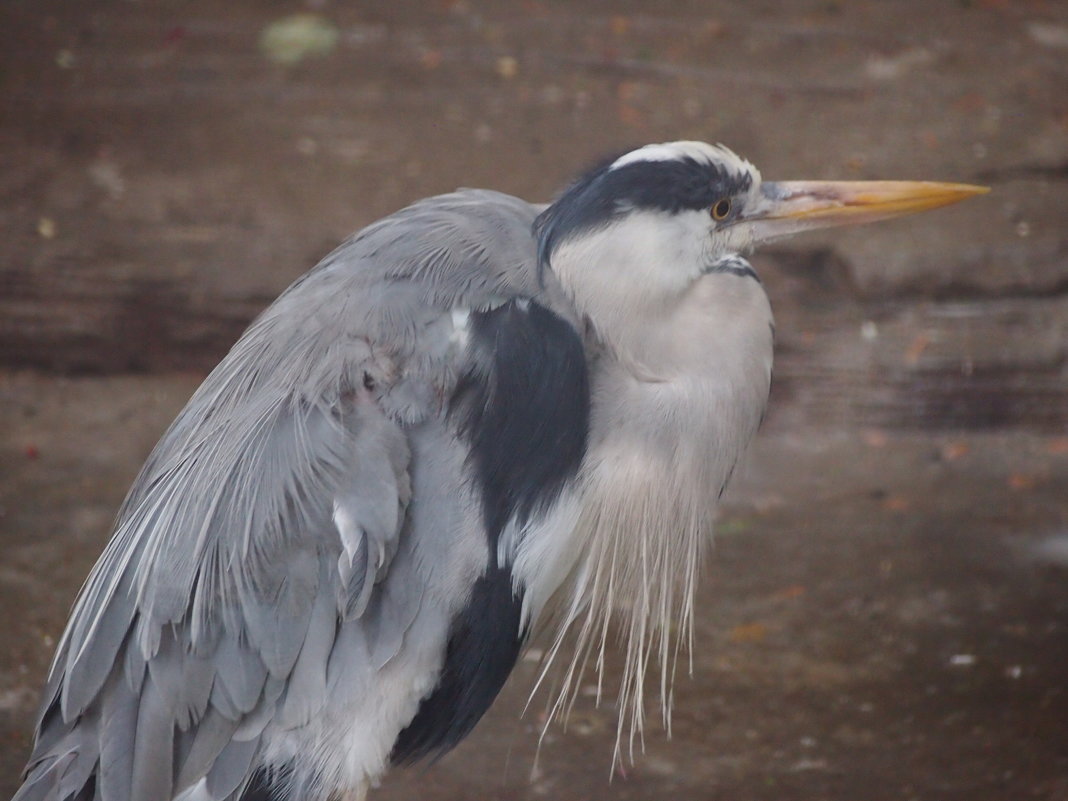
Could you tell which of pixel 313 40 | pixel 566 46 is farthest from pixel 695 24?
pixel 313 40

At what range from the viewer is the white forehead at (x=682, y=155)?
2.54 m

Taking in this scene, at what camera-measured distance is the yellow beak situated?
2721 mm

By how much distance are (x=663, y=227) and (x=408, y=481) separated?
2.09 feet

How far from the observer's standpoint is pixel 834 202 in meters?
2.74

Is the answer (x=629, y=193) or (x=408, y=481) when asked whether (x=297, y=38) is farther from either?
(x=408, y=481)

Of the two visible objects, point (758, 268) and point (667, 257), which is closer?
point (667, 257)

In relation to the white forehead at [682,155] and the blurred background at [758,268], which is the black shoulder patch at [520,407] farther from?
the blurred background at [758,268]

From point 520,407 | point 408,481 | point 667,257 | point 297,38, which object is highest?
point 297,38

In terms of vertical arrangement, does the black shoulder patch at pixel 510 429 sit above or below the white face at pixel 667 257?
below

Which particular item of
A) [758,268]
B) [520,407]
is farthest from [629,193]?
[758,268]

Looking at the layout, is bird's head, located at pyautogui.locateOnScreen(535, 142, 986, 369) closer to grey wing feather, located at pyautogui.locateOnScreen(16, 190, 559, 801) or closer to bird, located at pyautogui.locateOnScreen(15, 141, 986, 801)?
bird, located at pyautogui.locateOnScreen(15, 141, 986, 801)

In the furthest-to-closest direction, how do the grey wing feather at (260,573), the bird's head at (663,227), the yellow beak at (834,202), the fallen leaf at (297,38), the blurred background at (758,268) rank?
1. the fallen leaf at (297,38)
2. the blurred background at (758,268)
3. the yellow beak at (834,202)
4. the bird's head at (663,227)
5. the grey wing feather at (260,573)

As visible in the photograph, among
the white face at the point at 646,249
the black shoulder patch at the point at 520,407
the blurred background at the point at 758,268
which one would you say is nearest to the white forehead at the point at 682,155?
the white face at the point at 646,249

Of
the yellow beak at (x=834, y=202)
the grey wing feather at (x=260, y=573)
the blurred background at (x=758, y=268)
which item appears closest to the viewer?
the grey wing feather at (x=260, y=573)
